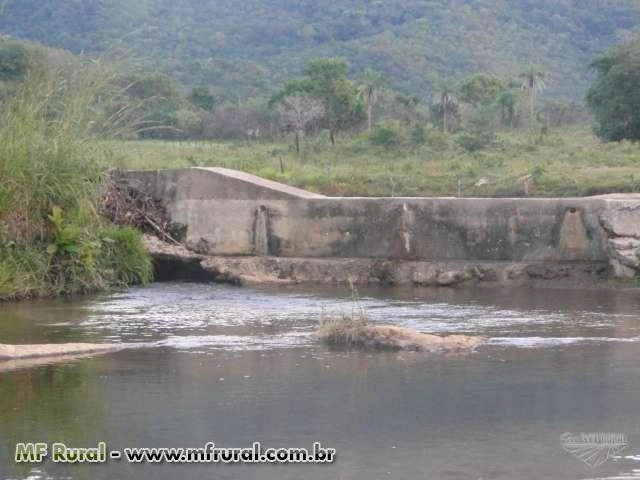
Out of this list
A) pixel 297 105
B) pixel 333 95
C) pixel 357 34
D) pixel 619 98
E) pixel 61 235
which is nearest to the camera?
pixel 61 235

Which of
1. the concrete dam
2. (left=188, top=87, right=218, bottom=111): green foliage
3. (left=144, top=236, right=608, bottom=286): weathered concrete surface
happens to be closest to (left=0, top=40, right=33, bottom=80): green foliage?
(left=188, top=87, right=218, bottom=111): green foliage

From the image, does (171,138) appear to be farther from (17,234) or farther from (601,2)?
(17,234)

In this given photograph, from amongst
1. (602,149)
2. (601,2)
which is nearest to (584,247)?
(602,149)

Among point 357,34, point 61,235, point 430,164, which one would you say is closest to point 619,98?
point 430,164

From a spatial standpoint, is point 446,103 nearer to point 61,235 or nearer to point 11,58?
point 11,58

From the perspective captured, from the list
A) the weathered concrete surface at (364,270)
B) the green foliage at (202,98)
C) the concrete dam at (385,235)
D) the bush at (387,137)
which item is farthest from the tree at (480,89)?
the weathered concrete surface at (364,270)

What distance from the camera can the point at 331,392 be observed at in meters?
7.34

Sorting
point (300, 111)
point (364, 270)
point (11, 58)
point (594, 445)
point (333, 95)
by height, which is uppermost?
point (11, 58)

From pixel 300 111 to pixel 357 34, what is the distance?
77.2 ft

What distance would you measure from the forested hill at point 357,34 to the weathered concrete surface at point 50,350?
52.2 m

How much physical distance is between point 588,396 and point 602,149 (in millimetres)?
30283

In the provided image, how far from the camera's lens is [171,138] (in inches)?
1951

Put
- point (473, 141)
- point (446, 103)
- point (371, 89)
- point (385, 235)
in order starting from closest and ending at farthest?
1. point (385, 235)
2. point (473, 141)
3. point (371, 89)
4. point (446, 103)

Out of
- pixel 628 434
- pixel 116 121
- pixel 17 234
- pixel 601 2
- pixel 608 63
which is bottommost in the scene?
pixel 628 434
